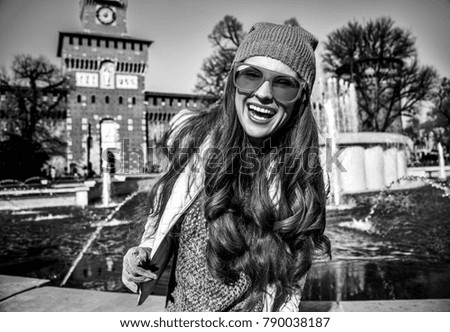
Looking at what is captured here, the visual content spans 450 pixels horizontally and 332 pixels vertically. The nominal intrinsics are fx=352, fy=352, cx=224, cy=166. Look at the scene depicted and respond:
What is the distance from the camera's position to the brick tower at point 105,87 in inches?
78.2

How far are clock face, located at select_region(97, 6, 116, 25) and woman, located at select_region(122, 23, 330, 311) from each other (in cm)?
143

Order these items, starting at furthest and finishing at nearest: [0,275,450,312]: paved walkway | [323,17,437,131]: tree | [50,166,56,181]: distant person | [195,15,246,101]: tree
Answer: [50,166,56,181]: distant person → [323,17,437,131]: tree → [195,15,246,101]: tree → [0,275,450,312]: paved walkway

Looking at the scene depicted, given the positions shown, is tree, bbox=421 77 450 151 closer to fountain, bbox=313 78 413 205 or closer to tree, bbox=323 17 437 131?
tree, bbox=323 17 437 131

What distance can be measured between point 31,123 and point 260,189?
164 inches

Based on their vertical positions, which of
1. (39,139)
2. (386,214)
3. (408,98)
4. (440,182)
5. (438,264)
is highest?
(408,98)

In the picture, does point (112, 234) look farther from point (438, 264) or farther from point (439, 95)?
point (439, 95)

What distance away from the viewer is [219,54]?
2.19 metres

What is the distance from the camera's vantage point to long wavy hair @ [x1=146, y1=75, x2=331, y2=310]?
716 mm

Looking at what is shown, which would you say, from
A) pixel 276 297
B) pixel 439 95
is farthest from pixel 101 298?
pixel 439 95

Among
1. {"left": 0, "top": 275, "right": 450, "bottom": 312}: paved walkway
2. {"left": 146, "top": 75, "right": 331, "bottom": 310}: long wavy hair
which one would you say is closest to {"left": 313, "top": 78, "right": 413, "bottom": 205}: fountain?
{"left": 0, "top": 275, "right": 450, "bottom": 312}: paved walkway

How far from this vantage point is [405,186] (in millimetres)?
3701

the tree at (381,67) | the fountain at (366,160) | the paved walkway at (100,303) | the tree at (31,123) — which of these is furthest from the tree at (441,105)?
the tree at (31,123)

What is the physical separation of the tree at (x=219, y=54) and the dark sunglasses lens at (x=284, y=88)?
1.01m

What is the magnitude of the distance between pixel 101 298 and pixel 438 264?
5.87 feet
